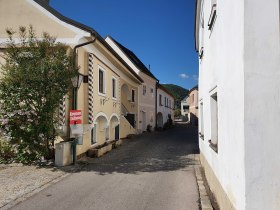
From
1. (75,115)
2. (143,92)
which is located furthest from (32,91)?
(143,92)

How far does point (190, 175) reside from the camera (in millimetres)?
9109

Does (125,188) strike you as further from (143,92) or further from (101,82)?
(143,92)

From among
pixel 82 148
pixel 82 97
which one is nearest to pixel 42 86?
pixel 82 97

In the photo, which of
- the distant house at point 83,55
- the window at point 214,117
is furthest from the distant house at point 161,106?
the window at point 214,117

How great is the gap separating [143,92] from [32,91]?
19315 millimetres

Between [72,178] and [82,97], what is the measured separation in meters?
4.31

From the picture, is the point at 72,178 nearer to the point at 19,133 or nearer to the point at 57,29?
the point at 19,133

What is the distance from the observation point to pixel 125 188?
24.6 ft
